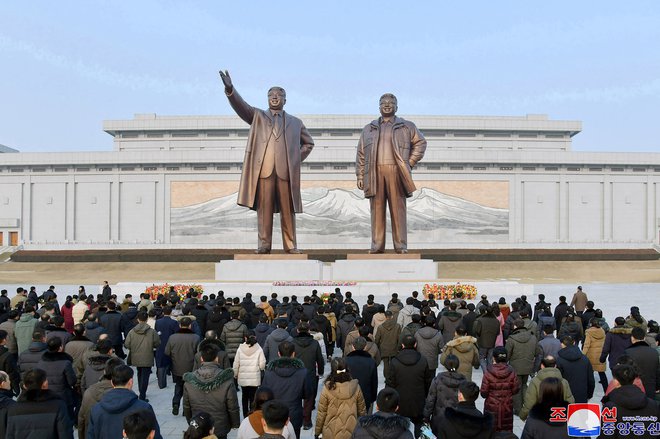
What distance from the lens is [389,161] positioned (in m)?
20.0

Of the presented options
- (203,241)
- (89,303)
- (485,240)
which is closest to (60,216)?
(203,241)

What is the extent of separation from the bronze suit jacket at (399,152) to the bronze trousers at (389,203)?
0.59 feet

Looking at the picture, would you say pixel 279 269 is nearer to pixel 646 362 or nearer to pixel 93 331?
pixel 93 331

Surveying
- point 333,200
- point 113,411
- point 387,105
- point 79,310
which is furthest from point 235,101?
point 333,200

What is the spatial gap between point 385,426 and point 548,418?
1194 millimetres

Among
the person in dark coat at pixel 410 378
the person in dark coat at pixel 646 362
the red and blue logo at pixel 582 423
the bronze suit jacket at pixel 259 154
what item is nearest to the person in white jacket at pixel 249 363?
the person in dark coat at pixel 410 378

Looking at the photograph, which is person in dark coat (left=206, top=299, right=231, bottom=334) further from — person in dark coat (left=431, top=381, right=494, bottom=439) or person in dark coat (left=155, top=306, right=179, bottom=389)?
person in dark coat (left=431, top=381, right=494, bottom=439)

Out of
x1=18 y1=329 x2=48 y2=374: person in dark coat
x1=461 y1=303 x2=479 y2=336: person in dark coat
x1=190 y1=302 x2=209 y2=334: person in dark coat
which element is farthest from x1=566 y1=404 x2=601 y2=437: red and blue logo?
x1=190 y1=302 x2=209 y2=334: person in dark coat

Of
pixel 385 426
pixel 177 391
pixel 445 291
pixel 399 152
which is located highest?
pixel 399 152

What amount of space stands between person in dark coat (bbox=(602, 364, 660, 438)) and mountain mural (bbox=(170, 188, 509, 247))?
41.5 metres

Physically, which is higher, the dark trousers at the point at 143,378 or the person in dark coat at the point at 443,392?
the person in dark coat at the point at 443,392

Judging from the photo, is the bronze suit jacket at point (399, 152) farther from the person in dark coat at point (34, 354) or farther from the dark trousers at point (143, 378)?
Result: the person in dark coat at point (34, 354)

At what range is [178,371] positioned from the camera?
7.29 m

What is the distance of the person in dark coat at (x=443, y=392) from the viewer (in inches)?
201
